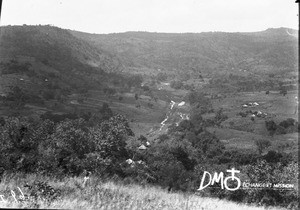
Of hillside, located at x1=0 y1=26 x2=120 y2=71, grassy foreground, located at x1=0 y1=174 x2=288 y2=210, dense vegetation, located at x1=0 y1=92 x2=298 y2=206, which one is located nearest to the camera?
grassy foreground, located at x1=0 y1=174 x2=288 y2=210

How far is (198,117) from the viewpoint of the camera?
65.1m

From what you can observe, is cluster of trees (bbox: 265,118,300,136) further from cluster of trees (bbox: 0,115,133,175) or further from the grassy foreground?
the grassy foreground

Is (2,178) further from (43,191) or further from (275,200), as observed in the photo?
(275,200)

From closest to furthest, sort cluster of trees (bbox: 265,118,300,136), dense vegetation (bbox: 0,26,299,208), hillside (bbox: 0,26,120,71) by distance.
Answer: dense vegetation (bbox: 0,26,299,208) < cluster of trees (bbox: 265,118,300,136) < hillside (bbox: 0,26,120,71)

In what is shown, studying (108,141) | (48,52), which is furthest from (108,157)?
(48,52)

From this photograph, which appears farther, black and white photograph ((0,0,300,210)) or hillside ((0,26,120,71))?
hillside ((0,26,120,71))

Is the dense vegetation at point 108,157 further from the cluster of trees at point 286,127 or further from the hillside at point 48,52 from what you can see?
the hillside at point 48,52

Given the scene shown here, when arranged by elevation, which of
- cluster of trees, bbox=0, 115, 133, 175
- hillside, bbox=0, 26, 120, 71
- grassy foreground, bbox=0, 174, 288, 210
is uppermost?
hillside, bbox=0, 26, 120, 71

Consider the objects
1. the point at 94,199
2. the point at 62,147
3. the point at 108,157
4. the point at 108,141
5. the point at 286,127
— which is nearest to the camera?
the point at 94,199

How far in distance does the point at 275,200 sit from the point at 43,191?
10.7 metres

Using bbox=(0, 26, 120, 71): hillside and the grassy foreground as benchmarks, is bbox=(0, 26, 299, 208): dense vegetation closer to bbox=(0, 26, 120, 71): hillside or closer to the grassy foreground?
the grassy foreground

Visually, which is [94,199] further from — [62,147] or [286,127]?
[286,127]

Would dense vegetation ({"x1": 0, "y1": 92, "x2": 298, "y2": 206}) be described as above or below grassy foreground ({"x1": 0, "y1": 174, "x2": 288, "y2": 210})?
below

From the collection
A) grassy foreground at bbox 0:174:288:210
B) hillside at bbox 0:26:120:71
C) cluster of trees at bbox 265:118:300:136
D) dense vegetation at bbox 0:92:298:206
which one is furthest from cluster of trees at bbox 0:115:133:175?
cluster of trees at bbox 265:118:300:136
